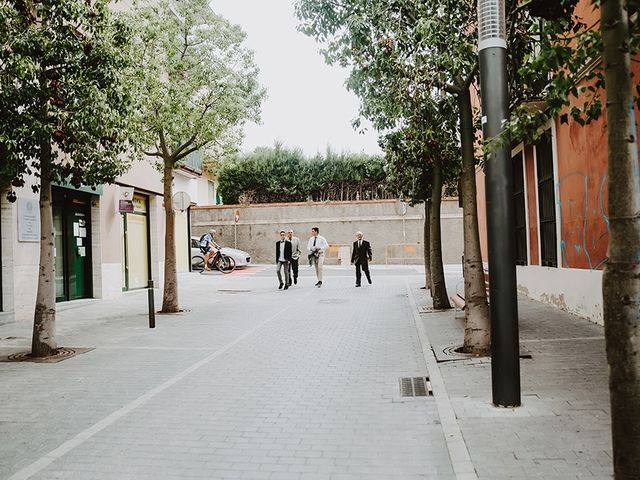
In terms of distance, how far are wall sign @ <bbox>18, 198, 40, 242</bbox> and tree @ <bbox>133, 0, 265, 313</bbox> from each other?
2.84 m

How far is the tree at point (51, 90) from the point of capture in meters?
8.17

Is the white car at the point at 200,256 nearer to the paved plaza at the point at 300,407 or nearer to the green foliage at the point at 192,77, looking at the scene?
the green foliage at the point at 192,77

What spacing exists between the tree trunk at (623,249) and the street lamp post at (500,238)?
207 cm

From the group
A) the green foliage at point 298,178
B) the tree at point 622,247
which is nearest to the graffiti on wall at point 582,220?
the tree at point 622,247

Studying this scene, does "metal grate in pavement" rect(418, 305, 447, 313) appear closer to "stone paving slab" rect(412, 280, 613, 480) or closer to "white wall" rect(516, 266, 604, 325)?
"white wall" rect(516, 266, 604, 325)

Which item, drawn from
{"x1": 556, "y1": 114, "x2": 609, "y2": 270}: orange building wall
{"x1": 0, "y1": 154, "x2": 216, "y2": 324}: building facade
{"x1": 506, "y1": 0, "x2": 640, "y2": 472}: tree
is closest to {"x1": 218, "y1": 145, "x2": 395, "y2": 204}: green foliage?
{"x1": 0, "y1": 154, "x2": 216, "y2": 324}: building facade

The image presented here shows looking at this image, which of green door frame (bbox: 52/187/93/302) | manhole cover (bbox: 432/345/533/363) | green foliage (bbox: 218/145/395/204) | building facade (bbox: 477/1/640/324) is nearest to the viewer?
manhole cover (bbox: 432/345/533/363)

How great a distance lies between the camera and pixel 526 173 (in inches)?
585

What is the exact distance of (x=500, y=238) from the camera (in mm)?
5258

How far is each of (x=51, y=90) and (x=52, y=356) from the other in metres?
3.78

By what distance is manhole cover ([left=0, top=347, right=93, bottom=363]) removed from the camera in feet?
27.6

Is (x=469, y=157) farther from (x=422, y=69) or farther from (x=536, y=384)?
(x=536, y=384)

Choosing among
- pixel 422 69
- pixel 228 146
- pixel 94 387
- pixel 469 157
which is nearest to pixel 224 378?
pixel 94 387

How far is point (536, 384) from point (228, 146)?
10.4m
